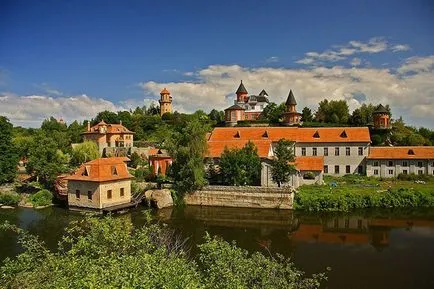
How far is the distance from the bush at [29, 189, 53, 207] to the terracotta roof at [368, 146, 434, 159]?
118 ft

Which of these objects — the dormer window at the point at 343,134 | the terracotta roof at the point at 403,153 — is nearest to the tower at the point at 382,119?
the terracotta roof at the point at 403,153

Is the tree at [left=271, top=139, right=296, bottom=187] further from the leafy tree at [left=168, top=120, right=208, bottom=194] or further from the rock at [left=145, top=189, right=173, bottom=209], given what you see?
the rock at [left=145, top=189, right=173, bottom=209]

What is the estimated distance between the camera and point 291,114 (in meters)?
60.3

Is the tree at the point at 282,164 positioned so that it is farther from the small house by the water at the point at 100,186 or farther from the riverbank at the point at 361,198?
the small house by the water at the point at 100,186

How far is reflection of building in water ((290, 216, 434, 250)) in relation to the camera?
81.8 feet

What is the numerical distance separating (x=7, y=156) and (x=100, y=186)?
54.1 ft

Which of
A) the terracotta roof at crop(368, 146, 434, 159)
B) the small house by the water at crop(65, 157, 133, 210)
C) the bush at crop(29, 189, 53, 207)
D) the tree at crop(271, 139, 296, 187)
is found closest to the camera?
the small house by the water at crop(65, 157, 133, 210)

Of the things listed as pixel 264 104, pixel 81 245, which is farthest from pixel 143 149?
pixel 81 245

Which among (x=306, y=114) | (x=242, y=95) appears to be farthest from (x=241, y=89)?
(x=306, y=114)

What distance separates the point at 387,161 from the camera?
42875 mm

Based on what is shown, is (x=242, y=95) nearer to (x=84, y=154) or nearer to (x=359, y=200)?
(x=84, y=154)

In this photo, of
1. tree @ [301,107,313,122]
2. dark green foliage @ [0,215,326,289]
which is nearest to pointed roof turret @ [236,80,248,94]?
tree @ [301,107,313,122]

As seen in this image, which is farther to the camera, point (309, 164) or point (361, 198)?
point (309, 164)

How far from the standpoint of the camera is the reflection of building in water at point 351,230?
24922 millimetres
